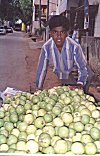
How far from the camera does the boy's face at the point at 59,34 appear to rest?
4.56m

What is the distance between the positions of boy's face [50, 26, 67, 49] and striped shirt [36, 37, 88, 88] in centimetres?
8

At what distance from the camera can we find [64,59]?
4.77m

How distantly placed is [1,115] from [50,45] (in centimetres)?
158

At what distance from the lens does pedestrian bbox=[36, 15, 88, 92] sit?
15.1 feet

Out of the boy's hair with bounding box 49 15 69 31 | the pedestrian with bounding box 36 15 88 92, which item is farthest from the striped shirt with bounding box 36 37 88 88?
the boy's hair with bounding box 49 15 69 31

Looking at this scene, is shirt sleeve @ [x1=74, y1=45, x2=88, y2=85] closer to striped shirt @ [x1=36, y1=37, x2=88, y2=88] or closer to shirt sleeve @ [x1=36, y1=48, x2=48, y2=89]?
striped shirt @ [x1=36, y1=37, x2=88, y2=88]

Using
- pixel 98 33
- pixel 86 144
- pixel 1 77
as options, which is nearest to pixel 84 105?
pixel 86 144

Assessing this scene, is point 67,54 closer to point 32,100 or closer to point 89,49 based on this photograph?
point 32,100

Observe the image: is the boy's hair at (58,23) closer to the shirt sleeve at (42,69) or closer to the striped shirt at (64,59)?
the striped shirt at (64,59)

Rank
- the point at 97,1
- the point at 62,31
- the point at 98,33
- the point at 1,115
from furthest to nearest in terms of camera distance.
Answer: the point at 97,1 < the point at 98,33 < the point at 62,31 < the point at 1,115

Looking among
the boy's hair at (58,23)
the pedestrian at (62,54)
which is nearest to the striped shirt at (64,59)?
the pedestrian at (62,54)

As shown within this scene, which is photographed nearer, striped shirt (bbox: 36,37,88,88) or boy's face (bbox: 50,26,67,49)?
boy's face (bbox: 50,26,67,49)

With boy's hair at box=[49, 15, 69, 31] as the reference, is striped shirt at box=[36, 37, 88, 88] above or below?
below

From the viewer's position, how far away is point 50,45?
15.6 feet
